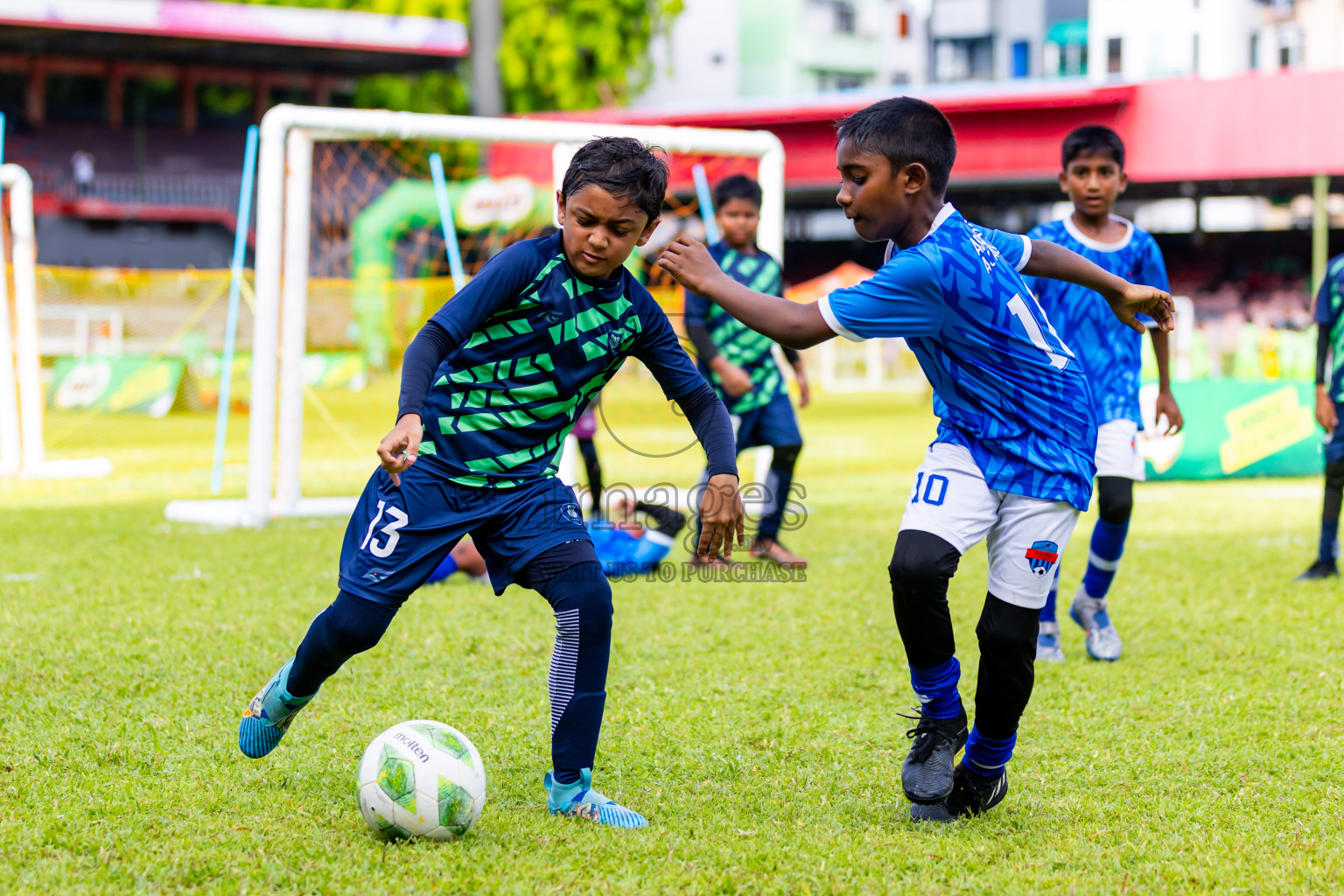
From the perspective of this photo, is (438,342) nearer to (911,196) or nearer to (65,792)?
(911,196)

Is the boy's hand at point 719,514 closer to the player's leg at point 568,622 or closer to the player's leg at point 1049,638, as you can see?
the player's leg at point 568,622

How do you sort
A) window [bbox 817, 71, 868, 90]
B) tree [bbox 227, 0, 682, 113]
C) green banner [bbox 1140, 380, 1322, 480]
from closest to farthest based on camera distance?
green banner [bbox 1140, 380, 1322, 480], tree [bbox 227, 0, 682, 113], window [bbox 817, 71, 868, 90]

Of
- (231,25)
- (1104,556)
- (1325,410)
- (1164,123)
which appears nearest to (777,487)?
(1104,556)

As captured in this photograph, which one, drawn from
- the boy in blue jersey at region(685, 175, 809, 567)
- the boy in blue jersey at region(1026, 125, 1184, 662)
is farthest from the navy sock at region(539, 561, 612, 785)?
the boy in blue jersey at region(685, 175, 809, 567)

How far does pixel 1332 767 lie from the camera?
11.7 feet

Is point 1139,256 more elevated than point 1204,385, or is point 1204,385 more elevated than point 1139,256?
point 1139,256

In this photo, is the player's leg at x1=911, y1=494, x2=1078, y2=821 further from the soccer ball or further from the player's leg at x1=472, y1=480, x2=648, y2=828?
the soccer ball

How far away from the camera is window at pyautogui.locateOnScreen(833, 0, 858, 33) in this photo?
47.8 meters

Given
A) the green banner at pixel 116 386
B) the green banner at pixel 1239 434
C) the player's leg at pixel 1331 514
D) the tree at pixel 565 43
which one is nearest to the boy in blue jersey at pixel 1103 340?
the player's leg at pixel 1331 514

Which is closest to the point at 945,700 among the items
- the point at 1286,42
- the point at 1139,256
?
the point at 1139,256

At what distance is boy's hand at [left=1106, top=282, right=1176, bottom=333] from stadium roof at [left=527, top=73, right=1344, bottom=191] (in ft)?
58.3

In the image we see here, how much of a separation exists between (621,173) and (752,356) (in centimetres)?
415

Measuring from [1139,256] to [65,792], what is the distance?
4005 millimetres

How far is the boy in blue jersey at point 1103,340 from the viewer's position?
500 centimetres
